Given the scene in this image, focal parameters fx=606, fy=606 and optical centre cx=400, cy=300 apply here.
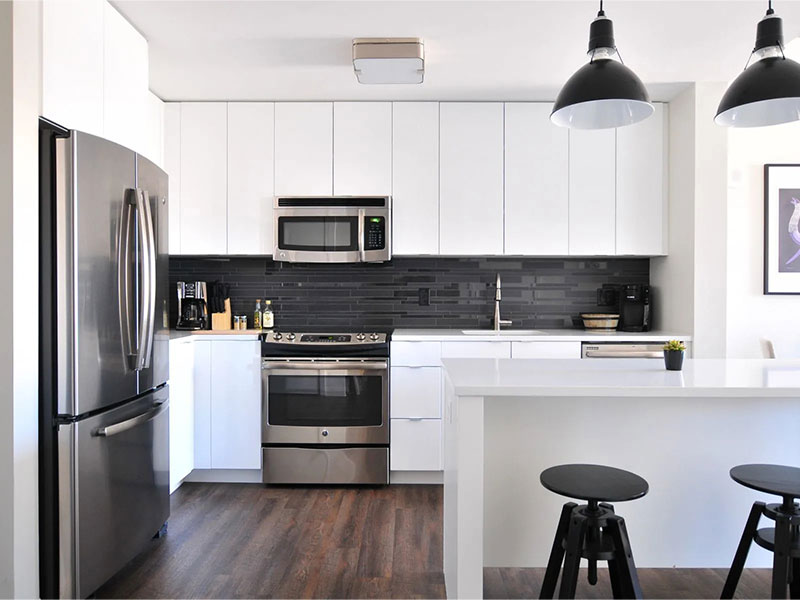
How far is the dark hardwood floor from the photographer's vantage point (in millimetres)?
2406

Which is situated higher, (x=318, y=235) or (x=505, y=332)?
(x=318, y=235)

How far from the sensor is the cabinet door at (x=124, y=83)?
2588 millimetres

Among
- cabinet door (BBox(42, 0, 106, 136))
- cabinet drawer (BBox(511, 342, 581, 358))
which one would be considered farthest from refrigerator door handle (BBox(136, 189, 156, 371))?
cabinet drawer (BBox(511, 342, 581, 358))

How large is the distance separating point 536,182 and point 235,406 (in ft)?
7.96

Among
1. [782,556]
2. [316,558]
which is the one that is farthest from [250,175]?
[782,556]

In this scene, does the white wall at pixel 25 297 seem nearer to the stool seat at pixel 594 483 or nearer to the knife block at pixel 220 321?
the stool seat at pixel 594 483

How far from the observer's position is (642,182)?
4012mm

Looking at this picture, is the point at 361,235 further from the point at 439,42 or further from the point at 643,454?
the point at 643,454

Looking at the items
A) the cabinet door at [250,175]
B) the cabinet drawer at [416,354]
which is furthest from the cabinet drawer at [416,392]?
the cabinet door at [250,175]

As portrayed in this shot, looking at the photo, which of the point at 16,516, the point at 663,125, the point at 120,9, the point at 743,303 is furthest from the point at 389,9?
the point at 743,303

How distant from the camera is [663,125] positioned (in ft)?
13.2

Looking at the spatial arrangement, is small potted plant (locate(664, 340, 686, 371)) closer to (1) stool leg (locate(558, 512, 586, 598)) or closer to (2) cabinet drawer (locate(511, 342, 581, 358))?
(1) stool leg (locate(558, 512, 586, 598))

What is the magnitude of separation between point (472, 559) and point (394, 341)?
194 centimetres

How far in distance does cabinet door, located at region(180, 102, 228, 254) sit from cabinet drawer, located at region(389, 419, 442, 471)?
1.69 m
